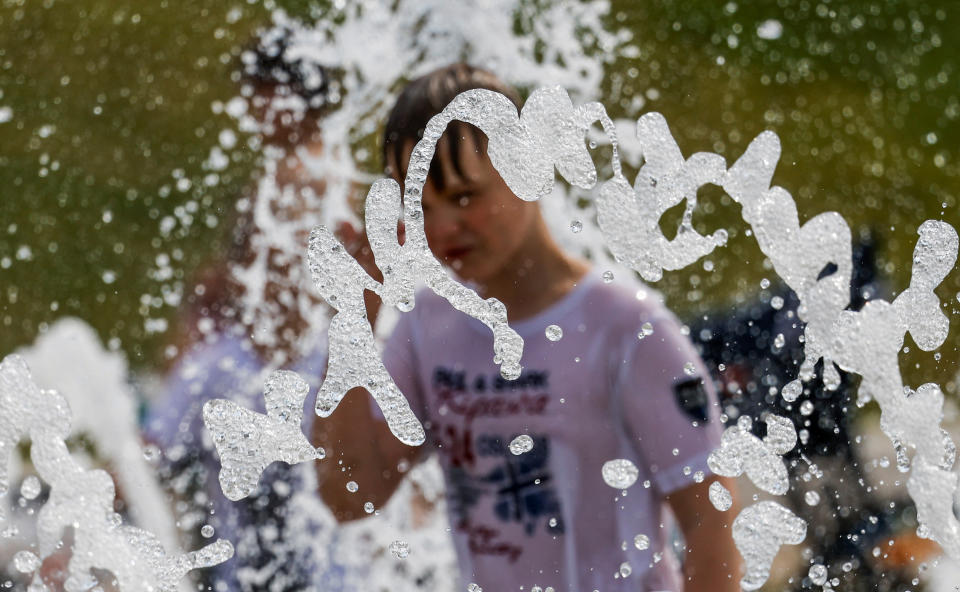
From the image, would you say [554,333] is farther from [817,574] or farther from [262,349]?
[262,349]

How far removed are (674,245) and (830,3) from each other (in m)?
2.28

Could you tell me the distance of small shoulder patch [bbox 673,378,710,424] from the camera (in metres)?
0.73

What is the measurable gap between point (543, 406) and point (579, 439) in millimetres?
37

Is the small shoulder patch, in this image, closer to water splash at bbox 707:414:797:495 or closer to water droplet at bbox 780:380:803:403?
water splash at bbox 707:414:797:495

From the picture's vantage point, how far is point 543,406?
75 centimetres

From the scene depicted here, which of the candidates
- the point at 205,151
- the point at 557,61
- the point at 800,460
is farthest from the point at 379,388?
the point at 205,151

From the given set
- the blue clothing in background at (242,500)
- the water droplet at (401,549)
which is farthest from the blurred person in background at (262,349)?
the water droplet at (401,549)

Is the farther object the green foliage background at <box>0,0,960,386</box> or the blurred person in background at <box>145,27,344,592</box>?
the green foliage background at <box>0,0,960,386</box>

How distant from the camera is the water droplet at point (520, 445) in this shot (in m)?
0.75

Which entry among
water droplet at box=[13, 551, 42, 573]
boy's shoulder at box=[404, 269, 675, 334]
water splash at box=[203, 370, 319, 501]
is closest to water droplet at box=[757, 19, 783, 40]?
boy's shoulder at box=[404, 269, 675, 334]

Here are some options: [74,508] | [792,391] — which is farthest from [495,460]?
[74,508]

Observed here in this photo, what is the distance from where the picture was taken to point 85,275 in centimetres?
203

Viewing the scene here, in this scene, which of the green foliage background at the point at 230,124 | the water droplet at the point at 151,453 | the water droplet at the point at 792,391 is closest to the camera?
the water droplet at the point at 792,391

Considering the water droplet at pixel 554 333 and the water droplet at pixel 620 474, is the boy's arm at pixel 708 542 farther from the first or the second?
the water droplet at pixel 554 333
